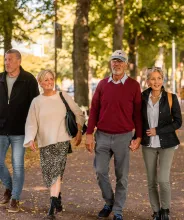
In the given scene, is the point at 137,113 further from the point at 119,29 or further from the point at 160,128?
the point at 119,29

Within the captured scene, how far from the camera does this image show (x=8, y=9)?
20.1 meters

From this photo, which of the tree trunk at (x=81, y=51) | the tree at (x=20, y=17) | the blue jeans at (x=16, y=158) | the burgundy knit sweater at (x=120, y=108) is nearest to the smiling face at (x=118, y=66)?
the burgundy knit sweater at (x=120, y=108)

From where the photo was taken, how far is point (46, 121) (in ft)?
22.9

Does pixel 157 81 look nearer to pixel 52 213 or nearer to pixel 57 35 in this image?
pixel 52 213

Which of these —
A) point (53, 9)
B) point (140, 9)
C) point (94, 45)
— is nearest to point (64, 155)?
point (53, 9)

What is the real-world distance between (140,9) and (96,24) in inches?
105

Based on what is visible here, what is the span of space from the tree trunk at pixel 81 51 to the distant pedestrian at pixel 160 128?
44.6 feet

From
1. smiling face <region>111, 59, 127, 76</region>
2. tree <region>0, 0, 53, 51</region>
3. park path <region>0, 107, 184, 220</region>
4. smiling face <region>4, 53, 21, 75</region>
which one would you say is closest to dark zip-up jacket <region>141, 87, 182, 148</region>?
smiling face <region>111, 59, 127, 76</region>

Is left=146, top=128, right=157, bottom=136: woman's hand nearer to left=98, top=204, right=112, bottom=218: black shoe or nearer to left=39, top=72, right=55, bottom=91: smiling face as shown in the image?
left=98, top=204, right=112, bottom=218: black shoe

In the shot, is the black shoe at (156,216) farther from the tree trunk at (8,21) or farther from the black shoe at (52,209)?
the tree trunk at (8,21)

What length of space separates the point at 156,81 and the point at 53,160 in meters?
1.58

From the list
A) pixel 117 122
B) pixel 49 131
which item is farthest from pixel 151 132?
pixel 49 131

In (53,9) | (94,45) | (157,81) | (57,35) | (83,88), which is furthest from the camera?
(94,45)

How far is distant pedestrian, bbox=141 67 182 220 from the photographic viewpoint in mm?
6492
